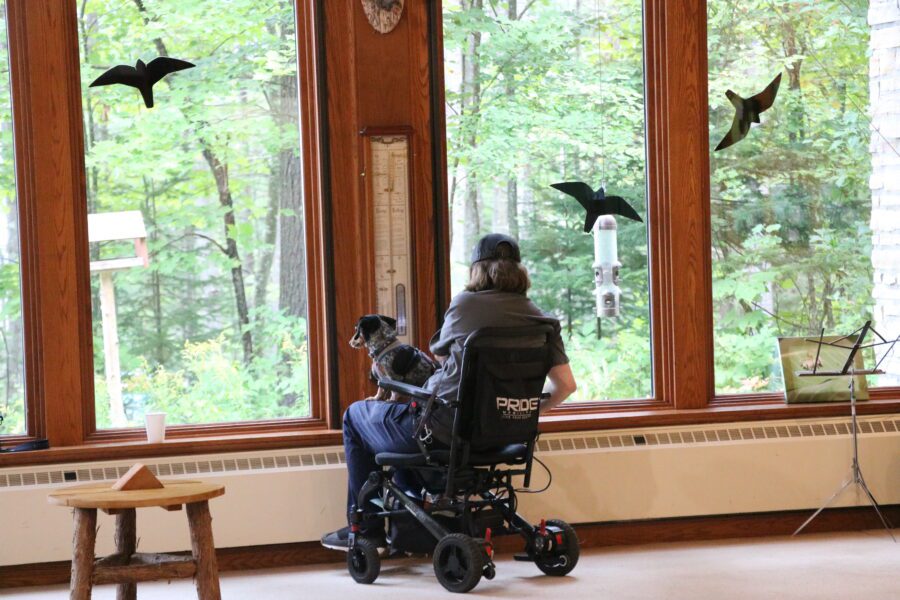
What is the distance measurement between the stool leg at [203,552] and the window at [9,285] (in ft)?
4.86

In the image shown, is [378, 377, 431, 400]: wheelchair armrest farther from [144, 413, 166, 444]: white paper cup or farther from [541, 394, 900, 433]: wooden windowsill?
[144, 413, 166, 444]: white paper cup

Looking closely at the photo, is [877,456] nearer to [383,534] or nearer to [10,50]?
[383,534]

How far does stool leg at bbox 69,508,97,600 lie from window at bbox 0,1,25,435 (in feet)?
4.49

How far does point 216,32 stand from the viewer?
5.02 m

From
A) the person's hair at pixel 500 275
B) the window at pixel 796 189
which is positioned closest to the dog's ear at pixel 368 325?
the person's hair at pixel 500 275

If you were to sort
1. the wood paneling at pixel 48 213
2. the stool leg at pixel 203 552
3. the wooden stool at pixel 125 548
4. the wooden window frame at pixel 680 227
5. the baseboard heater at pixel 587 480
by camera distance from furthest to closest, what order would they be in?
the wooden window frame at pixel 680 227 < the wood paneling at pixel 48 213 < the baseboard heater at pixel 587 480 < the stool leg at pixel 203 552 < the wooden stool at pixel 125 548

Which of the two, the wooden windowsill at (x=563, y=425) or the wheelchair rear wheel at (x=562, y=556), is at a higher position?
Answer: the wooden windowsill at (x=563, y=425)

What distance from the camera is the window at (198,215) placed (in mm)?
4934

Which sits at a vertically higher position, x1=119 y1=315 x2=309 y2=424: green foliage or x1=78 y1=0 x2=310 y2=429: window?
x1=78 y1=0 x2=310 y2=429: window

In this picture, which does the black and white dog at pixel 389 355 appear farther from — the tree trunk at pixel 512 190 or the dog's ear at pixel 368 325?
the tree trunk at pixel 512 190

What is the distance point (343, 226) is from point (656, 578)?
1.85m

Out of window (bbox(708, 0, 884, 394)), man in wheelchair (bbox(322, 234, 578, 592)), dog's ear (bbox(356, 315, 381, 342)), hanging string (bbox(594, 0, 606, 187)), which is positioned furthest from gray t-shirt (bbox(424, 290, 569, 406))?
window (bbox(708, 0, 884, 394))

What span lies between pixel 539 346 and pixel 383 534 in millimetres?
940

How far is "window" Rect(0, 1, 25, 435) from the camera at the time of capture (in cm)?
480
